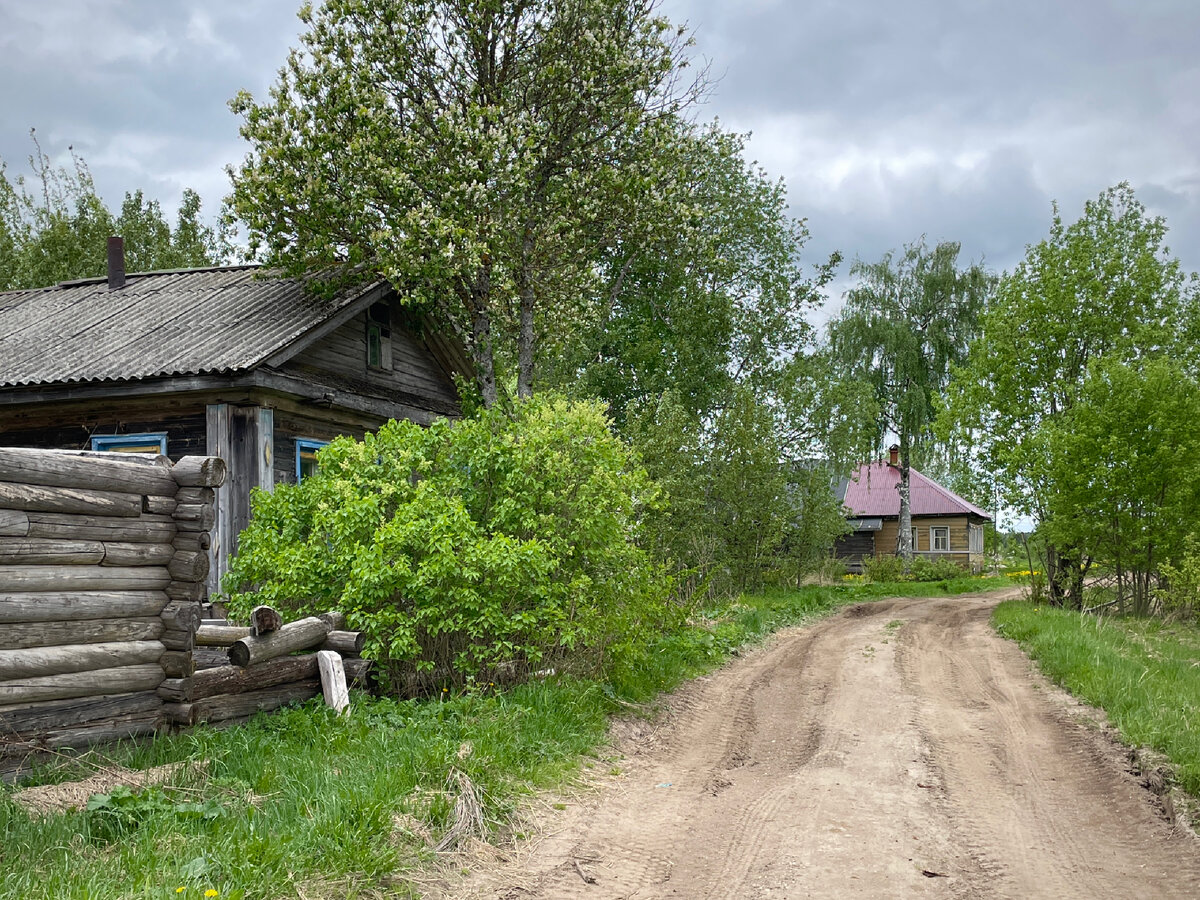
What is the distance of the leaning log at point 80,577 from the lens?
18.4 ft

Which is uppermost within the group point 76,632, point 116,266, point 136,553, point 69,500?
point 116,266

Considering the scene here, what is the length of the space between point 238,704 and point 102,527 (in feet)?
6.57

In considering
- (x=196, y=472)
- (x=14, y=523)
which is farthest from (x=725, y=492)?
(x=14, y=523)

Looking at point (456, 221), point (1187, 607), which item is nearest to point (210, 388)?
point (456, 221)

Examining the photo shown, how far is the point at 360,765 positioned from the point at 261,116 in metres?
12.6

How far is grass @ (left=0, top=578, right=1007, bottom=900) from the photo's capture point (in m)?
4.30

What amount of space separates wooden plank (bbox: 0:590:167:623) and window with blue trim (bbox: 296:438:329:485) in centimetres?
778

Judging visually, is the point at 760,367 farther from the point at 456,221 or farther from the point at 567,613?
the point at 567,613

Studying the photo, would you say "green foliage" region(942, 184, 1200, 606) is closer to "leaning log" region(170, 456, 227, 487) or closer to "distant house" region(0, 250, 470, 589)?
"distant house" region(0, 250, 470, 589)

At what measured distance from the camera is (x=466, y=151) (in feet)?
51.1

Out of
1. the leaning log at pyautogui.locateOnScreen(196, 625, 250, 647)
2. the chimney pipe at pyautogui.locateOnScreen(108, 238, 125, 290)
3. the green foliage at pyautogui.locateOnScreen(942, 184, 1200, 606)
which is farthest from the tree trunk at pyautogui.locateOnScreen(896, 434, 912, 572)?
the leaning log at pyautogui.locateOnScreen(196, 625, 250, 647)

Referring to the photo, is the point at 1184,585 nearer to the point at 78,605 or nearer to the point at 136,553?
the point at 136,553

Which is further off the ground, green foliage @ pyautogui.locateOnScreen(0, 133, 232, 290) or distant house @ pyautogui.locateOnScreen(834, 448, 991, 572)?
green foliage @ pyautogui.locateOnScreen(0, 133, 232, 290)

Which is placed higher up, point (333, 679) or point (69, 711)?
point (69, 711)
